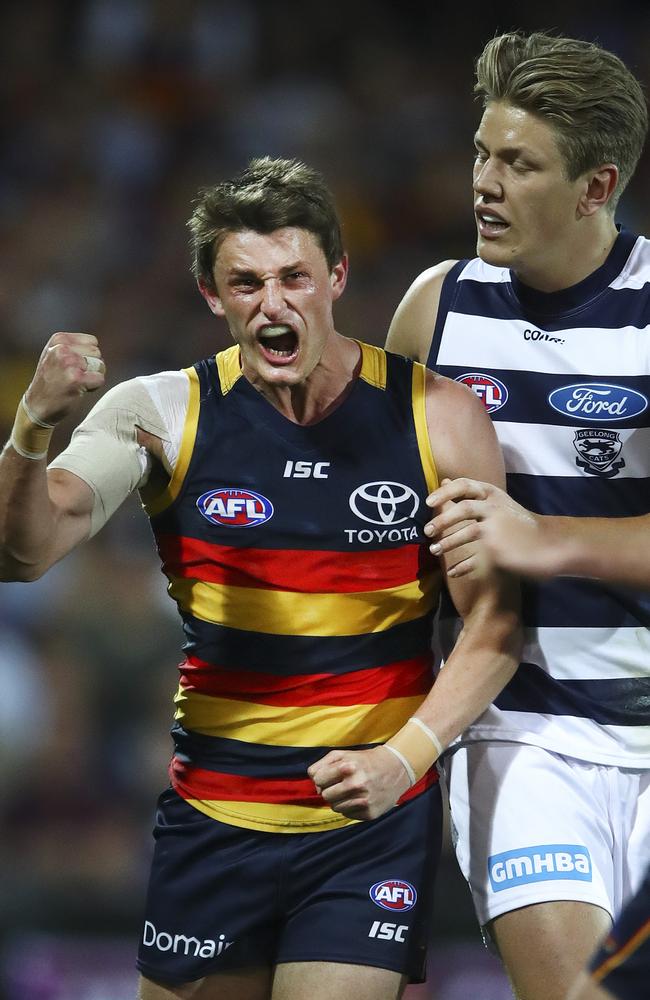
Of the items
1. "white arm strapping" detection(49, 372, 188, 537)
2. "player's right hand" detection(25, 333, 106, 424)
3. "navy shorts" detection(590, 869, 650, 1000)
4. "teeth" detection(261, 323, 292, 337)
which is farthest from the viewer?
"teeth" detection(261, 323, 292, 337)

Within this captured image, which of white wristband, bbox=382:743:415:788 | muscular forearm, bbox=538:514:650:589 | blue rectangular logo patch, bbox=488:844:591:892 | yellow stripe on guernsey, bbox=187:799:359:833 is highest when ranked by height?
muscular forearm, bbox=538:514:650:589

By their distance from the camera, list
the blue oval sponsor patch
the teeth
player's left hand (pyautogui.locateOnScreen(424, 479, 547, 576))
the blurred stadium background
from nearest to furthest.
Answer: player's left hand (pyautogui.locateOnScreen(424, 479, 547, 576))
the teeth
the blue oval sponsor patch
the blurred stadium background

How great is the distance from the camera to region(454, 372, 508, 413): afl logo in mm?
3242

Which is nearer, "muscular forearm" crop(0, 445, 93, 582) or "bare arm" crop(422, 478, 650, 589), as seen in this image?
"muscular forearm" crop(0, 445, 93, 582)

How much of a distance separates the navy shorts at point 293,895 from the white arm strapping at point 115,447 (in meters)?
0.77

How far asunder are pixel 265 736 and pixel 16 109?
20.1ft

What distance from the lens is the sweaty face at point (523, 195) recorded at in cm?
319

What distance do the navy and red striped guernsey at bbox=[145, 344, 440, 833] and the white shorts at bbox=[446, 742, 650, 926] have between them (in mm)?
211

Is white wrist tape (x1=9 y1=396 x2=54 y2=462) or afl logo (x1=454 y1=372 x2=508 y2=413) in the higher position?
afl logo (x1=454 y1=372 x2=508 y2=413)

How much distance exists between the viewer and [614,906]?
9.86ft

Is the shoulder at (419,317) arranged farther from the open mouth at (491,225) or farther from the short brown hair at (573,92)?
the short brown hair at (573,92)

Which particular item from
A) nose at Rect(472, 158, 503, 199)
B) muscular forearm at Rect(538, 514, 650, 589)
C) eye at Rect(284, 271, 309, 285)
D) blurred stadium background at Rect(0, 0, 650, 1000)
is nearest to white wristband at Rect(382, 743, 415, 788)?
muscular forearm at Rect(538, 514, 650, 589)

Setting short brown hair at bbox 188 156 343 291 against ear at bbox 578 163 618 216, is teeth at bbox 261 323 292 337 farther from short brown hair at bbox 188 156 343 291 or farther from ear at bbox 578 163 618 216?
ear at bbox 578 163 618 216

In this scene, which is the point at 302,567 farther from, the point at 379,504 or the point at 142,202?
the point at 142,202
